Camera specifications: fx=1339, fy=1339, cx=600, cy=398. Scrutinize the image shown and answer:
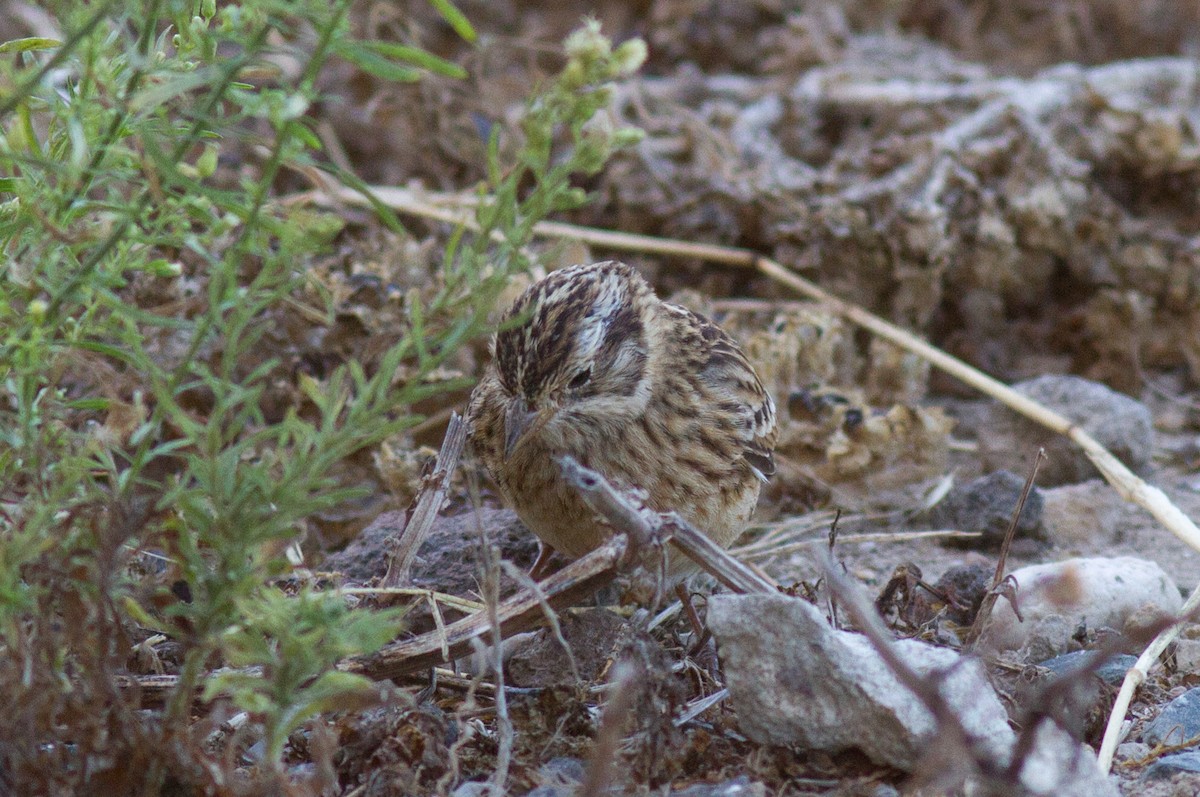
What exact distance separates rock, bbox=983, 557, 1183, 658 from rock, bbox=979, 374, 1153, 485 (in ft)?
4.61

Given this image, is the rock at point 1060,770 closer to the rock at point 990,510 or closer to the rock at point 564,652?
the rock at point 564,652

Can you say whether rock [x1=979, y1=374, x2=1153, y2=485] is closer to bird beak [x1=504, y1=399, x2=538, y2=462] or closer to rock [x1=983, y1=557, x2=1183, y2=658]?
rock [x1=983, y1=557, x2=1183, y2=658]

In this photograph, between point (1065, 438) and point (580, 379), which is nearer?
point (580, 379)

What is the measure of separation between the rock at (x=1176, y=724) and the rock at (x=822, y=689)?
569 millimetres

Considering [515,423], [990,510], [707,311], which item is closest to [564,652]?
[515,423]

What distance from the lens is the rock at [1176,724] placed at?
12.2ft

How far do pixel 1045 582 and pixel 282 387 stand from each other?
3.19m

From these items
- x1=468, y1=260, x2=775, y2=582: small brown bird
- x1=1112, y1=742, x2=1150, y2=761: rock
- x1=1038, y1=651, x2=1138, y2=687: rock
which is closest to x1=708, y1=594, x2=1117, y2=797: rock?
x1=1112, y1=742, x2=1150, y2=761: rock

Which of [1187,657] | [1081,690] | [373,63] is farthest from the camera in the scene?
[1187,657]

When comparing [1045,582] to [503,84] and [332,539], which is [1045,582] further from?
[503,84]

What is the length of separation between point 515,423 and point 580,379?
0.93 feet

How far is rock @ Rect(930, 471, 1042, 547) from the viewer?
561cm

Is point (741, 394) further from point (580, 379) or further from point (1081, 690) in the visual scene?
point (1081, 690)

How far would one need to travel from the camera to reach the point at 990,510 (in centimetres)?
568
